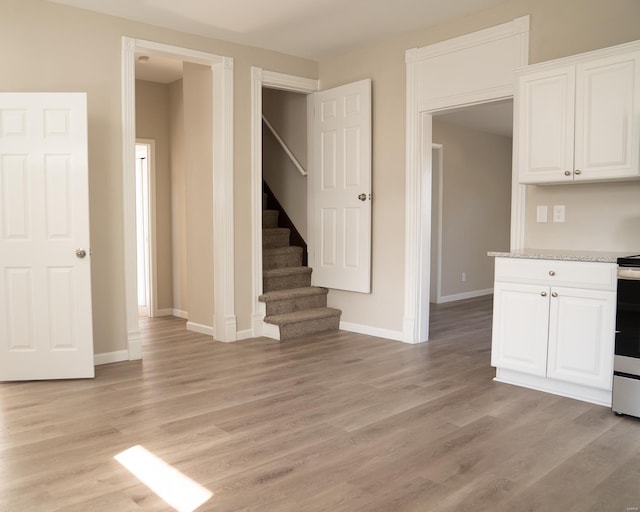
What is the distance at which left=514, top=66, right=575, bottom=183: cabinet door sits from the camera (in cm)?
343

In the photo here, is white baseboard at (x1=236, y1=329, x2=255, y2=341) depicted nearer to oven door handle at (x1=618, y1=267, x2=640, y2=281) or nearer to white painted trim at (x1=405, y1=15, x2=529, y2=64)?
white painted trim at (x1=405, y1=15, x2=529, y2=64)

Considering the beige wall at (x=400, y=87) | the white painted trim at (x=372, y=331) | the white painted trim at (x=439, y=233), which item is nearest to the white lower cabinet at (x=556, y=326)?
the beige wall at (x=400, y=87)

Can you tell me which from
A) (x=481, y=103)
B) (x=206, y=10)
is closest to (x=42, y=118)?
(x=206, y=10)

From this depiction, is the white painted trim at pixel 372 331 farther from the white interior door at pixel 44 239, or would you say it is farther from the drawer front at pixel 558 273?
the white interior door at pixel 44 239

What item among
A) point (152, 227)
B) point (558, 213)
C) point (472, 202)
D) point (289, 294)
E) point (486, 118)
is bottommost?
point (289, 294)

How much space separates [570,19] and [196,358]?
3791 millimetres

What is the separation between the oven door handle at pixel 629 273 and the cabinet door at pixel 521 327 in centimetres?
48

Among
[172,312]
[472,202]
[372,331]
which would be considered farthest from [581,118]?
[172,312]

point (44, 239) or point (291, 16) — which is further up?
point (291, 16)

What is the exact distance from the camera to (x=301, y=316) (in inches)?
207

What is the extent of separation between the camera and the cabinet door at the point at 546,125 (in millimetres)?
3428

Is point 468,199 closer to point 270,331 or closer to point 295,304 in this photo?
point 295,304

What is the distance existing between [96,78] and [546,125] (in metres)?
3.32

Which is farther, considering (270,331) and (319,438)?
(270,331)
